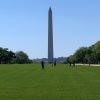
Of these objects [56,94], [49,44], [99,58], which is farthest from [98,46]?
[56,94]

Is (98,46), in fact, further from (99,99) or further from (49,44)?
(99,99)

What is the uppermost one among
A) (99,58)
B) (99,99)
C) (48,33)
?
(48,33)

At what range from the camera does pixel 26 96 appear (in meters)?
21.7

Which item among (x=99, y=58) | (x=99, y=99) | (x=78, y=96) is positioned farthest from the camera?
(x=99, y=58)

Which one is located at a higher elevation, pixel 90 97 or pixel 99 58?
pixel 99 58

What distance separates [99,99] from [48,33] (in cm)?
16142

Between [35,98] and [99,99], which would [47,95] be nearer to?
[35,98]

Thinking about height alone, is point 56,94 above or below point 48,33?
below

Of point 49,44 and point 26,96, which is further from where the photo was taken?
point 49,44

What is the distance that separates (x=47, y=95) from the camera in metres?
22.1

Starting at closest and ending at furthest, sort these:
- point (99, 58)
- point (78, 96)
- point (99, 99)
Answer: point (99, 99) → point (78, 96) → point (99, 58)

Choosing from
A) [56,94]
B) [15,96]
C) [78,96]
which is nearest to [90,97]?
[78,96]

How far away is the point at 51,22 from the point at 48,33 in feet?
16.5

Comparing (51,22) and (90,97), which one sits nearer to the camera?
(90,97)
